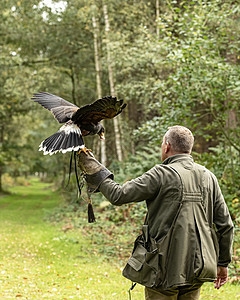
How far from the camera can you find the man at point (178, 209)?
9.82ft

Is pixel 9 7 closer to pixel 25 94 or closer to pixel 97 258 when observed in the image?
pixel 25 94

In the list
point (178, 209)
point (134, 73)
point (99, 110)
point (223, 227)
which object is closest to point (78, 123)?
point (99, 110)

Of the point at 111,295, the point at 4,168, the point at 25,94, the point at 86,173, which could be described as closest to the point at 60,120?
the point at 86,173

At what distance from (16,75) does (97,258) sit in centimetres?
1257

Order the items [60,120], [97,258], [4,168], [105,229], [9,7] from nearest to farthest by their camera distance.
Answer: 1. [60,120]
2. [97,258]
3. [105,229]
4. [9,7]
5. [4,168]

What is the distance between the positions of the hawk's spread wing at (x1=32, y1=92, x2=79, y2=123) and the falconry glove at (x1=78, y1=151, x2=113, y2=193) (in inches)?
29.6

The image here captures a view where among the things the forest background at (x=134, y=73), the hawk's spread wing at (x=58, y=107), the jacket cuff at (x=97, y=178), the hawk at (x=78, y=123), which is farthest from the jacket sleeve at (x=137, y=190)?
the forest background at (x=134, y=73)

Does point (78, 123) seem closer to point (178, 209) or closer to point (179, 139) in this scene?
point (179, 139)

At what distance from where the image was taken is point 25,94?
65.2 ft

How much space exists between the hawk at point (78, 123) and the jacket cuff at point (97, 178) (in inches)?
12.0

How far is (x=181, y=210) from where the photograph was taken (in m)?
3.04

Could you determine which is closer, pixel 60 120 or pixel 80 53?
pixel 60 120

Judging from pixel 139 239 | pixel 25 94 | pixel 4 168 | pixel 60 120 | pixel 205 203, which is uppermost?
pixel 25 94

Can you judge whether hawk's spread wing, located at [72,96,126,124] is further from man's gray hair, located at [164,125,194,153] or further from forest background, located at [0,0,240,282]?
forest background, located at [0,0,240,282]
